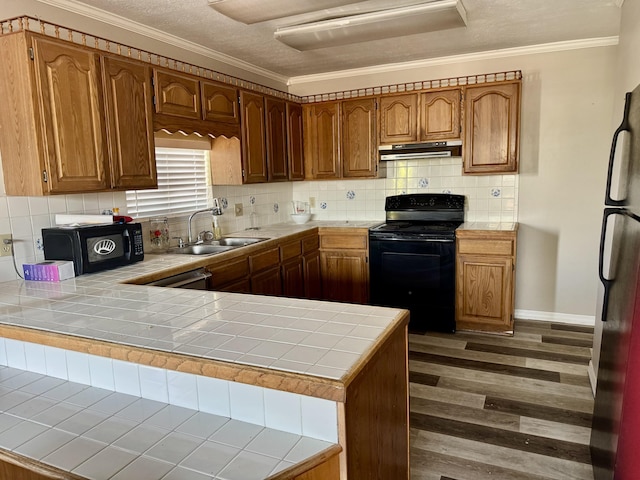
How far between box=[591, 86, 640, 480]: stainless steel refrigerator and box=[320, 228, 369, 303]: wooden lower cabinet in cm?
229

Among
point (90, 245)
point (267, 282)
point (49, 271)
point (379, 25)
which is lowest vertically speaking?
point (267, 282)

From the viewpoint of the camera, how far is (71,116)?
229 centimetres

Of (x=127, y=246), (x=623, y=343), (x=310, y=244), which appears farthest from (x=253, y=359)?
(x=310, y=244)

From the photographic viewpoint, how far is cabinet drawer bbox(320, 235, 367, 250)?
4.15m

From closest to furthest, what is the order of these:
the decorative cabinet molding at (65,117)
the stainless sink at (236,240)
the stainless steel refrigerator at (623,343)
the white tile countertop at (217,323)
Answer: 1. the white tile countertop at (217,323)
2. the stainless steel refrigerator at (623,343)
3. the decorative cabinet molding at (65,117)
4. the stainless sink at (236,240)

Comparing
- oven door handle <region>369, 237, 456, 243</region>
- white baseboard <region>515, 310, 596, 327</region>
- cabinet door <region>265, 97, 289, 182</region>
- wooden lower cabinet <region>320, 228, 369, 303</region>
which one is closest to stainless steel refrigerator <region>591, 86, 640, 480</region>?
oven door handle <region>369, 237, 456, 243</region>

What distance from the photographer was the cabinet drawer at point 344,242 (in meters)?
4.15

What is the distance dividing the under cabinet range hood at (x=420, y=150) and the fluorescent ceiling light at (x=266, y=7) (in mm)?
1855

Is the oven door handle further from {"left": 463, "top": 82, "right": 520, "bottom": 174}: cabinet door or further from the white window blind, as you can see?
the white window blind

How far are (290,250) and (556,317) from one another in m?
2.52

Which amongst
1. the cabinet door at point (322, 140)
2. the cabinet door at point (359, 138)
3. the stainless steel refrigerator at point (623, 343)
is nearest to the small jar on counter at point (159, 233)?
the cabinet door at point (322, 140)

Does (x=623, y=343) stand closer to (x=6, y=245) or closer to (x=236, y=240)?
(x=236, y=240)

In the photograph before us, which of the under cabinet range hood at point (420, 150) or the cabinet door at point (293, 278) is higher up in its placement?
the under cabinet range hood at point (420, 150)

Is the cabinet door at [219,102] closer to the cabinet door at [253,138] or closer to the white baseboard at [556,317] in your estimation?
the cabinet door at [253,138]
